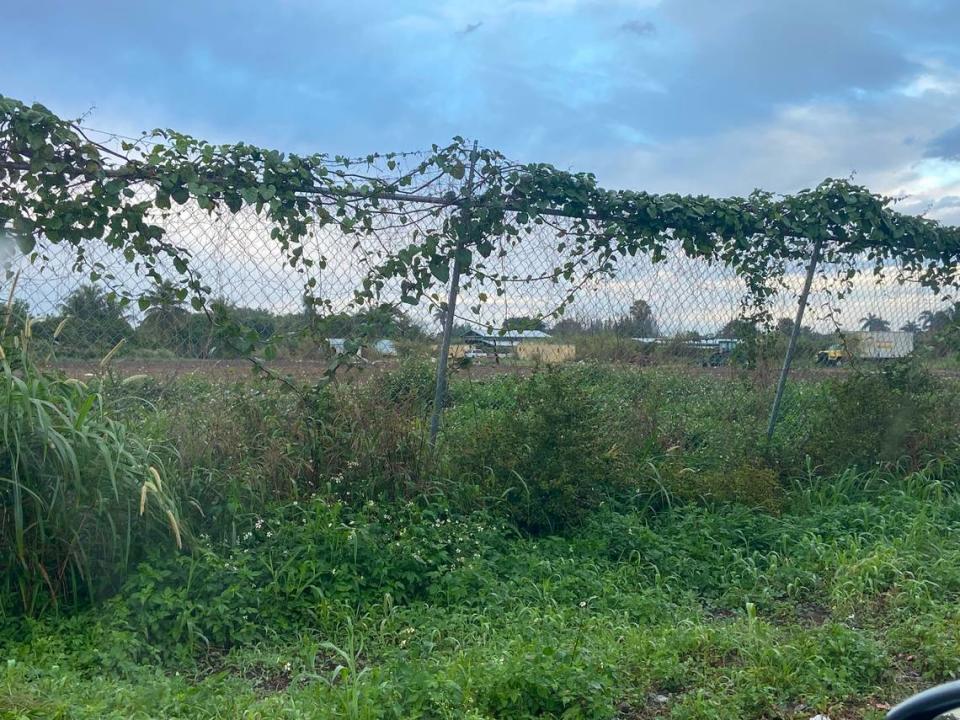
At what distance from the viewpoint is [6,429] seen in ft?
14.4

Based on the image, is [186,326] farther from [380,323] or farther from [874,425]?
[874,425]

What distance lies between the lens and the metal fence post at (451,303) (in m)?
6.20

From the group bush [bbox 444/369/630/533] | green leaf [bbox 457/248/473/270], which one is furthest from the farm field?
green leaf [bbox 457/248/473/270]

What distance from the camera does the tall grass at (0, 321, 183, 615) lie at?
4.43 meters

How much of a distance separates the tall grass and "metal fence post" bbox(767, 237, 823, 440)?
4743mm

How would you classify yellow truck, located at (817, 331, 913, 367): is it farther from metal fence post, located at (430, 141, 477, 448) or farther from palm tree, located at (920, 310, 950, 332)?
metal fence post, located at (430, 141, 477, 448)

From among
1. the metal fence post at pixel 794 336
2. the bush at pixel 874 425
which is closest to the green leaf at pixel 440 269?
the metal fence post at pixel 794 336

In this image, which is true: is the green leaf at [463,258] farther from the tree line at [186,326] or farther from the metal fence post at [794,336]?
the metal fence post at [794,336]

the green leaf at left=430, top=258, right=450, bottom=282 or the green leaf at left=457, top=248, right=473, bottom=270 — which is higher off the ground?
the green leaf at left=457, top=248, right=473, bottom=270

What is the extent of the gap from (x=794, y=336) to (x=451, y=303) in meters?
3.04

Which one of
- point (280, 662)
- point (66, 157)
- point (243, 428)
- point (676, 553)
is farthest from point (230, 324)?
point (676, 553)

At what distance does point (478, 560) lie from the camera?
501 cm

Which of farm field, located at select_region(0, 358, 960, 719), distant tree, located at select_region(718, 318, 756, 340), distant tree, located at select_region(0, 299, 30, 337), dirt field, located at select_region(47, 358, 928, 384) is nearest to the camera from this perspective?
farm field, located at select_region(0, 358, 960, 719)

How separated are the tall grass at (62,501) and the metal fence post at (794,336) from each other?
4.74 meters
